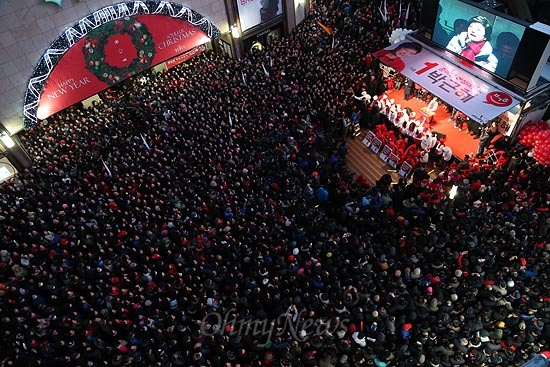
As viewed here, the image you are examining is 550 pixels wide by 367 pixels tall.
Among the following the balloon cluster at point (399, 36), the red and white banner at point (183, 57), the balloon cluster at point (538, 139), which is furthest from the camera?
the red and white banner at point (183, 57)

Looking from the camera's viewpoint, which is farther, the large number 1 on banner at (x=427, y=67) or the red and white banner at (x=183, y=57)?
the red and white banner at (x=183, y=57)

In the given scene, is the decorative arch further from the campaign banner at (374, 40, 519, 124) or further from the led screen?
the led screen

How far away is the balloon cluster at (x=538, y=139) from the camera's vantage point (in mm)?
13016

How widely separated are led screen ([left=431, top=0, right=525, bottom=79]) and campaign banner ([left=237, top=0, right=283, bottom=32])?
319 inches

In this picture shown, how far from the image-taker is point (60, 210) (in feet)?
42.7

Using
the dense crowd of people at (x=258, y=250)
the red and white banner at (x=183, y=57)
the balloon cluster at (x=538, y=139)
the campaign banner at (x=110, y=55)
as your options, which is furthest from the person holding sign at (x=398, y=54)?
the red and white banner at (x=183, y=57)

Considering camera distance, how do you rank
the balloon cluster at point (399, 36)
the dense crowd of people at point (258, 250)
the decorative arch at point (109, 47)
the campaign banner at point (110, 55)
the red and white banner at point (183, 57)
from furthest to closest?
the red and white banner at point (183, 57) < the balloon cluster at point (399, 36) < the campaign banner at point (110, 55) < the decorative arch at point (109, 47) < the dense crowd of people at point (258, 250)

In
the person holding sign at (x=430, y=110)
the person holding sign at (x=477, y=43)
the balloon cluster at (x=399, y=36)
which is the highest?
the person holding sign at (x=477, y=43)

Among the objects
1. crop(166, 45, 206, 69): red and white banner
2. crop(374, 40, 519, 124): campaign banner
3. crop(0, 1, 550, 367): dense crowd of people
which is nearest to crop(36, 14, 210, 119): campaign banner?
crop(166, 45, 206, 69): red and white banner

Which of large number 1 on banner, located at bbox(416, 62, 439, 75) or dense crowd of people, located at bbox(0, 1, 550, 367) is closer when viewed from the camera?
dense crowd of people, located at bbox(0, 1, 550, 367)

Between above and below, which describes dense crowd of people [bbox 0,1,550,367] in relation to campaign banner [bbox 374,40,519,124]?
below

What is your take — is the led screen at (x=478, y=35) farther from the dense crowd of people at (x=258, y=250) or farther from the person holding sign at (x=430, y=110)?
the dense crowd of people at (x=258, y=250)

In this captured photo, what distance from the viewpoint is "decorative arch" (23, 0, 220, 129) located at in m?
15.3

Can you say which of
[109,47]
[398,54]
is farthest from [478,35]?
[109,47]
